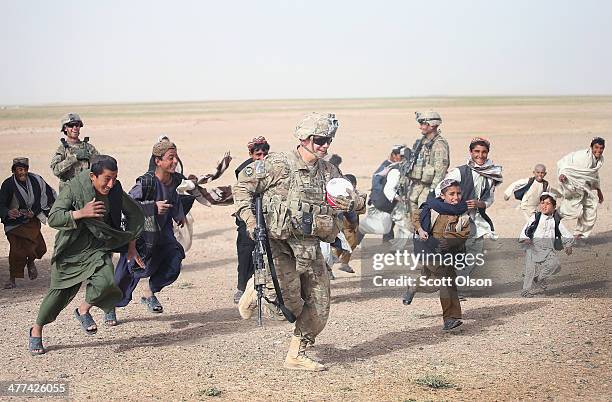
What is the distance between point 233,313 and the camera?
9.63m

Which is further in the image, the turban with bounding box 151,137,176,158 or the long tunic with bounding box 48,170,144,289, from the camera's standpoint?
the turban with bounding box 151,137,176,158

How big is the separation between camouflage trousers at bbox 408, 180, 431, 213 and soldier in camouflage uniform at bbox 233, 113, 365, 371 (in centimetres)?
414

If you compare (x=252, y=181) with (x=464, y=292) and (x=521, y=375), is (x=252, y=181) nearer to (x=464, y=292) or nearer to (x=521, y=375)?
(x=521, y=375)

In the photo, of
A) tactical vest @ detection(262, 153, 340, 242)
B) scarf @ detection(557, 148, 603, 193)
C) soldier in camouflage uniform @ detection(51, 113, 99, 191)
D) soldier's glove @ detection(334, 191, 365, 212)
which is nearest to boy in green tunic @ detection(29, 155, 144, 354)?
tactical vest @ detection(262, 153, 340, 242)

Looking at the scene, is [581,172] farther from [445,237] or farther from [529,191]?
[445,237]

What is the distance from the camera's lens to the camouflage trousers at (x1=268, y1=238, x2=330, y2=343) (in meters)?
6.98

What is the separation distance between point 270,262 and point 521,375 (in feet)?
7.04

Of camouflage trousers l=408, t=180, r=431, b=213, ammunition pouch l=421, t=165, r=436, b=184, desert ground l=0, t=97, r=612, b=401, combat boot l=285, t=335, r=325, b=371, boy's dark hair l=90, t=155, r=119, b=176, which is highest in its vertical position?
boy's dark hair l=90, t=155, r=119, b=176

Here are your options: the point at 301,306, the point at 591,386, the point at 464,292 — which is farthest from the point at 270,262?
the point at 464,292

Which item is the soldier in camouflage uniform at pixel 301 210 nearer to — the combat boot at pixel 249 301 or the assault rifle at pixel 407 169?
the combat boot at pixel 249 301

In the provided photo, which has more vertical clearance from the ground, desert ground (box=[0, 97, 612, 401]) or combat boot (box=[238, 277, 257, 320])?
combat boot (box=[238, 277, 257, 320])

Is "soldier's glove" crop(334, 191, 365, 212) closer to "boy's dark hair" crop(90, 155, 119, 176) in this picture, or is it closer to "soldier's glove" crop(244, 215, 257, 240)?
"soldier's glove" crop(244, 215, 257, 240)

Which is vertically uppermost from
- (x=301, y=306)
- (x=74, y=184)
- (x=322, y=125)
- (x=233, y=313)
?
(x=322, y=125)

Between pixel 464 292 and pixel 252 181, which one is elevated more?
pixel 252 181
